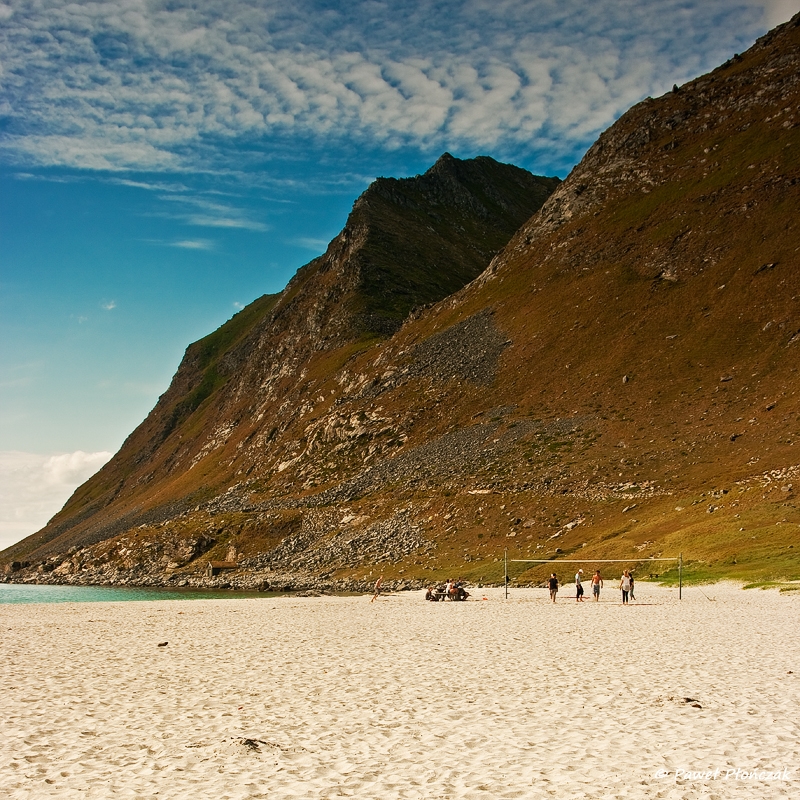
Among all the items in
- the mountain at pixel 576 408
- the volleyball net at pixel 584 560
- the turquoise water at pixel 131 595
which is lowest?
the turquoise water at pixel 131 595

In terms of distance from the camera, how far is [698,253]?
112 meters

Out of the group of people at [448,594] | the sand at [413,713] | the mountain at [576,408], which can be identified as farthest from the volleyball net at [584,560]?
the sand at [413,713]

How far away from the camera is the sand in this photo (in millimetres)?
11328

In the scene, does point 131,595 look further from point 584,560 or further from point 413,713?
point 413,713

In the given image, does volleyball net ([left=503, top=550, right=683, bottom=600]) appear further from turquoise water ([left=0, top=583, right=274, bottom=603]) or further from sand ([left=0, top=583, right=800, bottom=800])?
turquoise water ([left=0, top=583, right=274, bottom=603])

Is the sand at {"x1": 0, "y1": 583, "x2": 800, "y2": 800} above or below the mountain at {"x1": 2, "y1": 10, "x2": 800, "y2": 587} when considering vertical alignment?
below

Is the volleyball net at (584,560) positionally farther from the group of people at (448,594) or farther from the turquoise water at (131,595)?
the turquoise water at (131,595)

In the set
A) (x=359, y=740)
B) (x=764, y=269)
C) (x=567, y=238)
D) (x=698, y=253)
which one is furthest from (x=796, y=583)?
(x=567, y=238)

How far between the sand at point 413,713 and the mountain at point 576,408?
27.3m

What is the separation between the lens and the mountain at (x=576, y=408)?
7150 centimetres

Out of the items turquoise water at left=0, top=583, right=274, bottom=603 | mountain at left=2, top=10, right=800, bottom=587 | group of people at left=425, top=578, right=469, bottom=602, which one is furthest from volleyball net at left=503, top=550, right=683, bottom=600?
turquoise water at left=0, top=583, right=274, bottom=603

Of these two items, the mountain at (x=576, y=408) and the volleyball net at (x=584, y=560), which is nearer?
the volleyball net at (x=584, y=560)

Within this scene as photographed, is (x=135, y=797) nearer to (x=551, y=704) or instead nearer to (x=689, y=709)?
(x=551, y=704)

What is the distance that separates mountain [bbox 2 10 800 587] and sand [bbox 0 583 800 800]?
27256 millimetres
